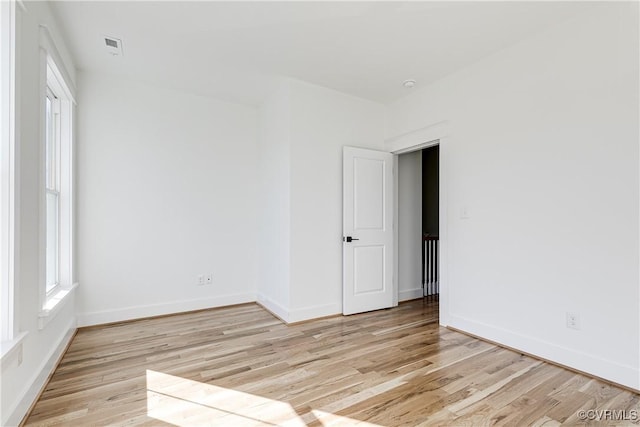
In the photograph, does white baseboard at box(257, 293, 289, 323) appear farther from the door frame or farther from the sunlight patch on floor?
the door frame

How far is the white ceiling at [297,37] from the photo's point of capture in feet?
7.52

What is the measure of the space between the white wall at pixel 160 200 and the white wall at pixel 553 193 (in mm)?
2598

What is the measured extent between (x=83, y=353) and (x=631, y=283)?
13.6ft

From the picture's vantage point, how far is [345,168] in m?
3.71

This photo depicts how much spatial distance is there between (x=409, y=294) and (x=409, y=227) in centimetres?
94

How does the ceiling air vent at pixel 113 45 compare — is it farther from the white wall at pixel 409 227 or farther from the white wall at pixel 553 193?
the white wall at pixel 409 227

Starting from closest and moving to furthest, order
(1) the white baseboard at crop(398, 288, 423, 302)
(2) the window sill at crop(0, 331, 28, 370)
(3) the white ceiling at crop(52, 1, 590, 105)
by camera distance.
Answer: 1. (2) the window sill at crop(0, 331, 28, 370)
2. (3) the white ceiling at crop(52, 1, 590, 105)
3. (1) the white baseboard at crop(398, 288, 423, 302)

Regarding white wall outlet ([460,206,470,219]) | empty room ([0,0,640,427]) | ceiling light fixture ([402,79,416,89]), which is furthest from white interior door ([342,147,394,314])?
white wall outlet ([460,206,470,219])

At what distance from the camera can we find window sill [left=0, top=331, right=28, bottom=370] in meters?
1.53

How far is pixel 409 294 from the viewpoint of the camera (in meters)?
4.43

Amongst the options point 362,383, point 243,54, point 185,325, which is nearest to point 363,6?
point 243,54

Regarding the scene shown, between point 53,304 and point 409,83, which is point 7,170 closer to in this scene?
point 53,304

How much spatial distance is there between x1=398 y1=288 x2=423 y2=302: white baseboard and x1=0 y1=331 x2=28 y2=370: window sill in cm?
378

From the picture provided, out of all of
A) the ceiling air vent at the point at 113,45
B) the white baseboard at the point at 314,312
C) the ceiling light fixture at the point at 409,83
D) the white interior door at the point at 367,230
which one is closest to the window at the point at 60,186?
the ceiling air vent at the point at 113,45
